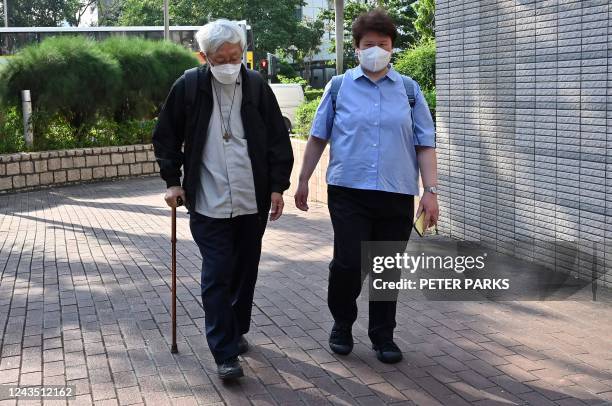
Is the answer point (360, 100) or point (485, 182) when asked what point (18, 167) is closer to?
point (485, 182)

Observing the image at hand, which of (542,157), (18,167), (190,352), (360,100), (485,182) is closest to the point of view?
(360,100)

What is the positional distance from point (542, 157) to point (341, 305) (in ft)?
8.59

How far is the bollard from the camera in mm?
13641

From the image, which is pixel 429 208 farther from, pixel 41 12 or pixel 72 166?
pixel 41 12

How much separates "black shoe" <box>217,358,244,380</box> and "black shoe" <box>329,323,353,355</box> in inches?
24.4

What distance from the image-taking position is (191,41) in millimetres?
32531

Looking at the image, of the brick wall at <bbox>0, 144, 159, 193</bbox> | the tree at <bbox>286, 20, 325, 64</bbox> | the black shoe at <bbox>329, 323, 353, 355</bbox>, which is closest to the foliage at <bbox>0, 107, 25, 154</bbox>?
the brick wall at <bbox>0, 144, 159, 193</bbox>

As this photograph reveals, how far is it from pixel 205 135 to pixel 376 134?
2.83 ft

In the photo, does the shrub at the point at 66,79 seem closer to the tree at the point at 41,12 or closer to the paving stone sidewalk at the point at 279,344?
the paving stone sidewalk at the point at 279,344

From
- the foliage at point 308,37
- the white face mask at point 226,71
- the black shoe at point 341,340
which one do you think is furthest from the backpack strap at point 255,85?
the foliage at point 308,37

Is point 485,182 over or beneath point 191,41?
beneath

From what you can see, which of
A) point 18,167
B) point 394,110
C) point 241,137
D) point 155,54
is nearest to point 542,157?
point 394,110

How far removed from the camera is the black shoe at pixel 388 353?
4270 millimetres

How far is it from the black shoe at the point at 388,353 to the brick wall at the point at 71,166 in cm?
998
